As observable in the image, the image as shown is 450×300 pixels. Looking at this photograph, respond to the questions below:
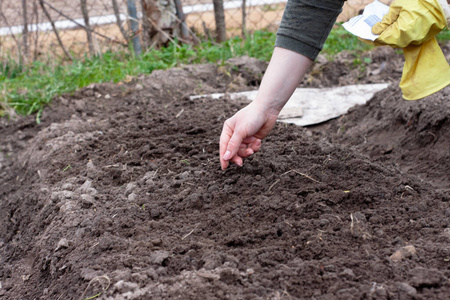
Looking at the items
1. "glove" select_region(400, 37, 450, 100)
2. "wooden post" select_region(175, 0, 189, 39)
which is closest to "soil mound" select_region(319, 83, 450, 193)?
"glove" select_region(400, 37, 450, 100)

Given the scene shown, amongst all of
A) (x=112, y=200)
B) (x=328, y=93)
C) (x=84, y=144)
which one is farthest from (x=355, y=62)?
(x=112, y=200)

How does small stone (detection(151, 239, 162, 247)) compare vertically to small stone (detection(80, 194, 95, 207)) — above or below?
above

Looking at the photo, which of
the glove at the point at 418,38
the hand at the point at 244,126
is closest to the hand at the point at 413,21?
the glove at the point at 418,38

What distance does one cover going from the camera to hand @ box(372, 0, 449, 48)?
6.29 ft

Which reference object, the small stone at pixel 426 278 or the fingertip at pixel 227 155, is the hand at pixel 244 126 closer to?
the fingertip at pixel 227 155

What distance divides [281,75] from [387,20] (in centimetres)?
56

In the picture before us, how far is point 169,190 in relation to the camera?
2307mm

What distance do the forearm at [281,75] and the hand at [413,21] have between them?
0.39 m

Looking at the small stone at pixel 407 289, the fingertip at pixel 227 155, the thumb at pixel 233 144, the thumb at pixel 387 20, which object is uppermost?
the thumb at pixel 387 20

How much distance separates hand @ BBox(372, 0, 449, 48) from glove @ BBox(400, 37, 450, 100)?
0.09 metres

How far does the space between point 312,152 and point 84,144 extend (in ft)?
4.99

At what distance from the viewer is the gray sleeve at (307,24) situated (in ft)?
6.05

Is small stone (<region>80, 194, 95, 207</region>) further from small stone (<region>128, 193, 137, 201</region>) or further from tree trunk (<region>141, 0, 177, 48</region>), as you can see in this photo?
tree trunk (<region>141, 0, 177, 48</region>)

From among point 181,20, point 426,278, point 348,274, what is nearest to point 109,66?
point 181,20
